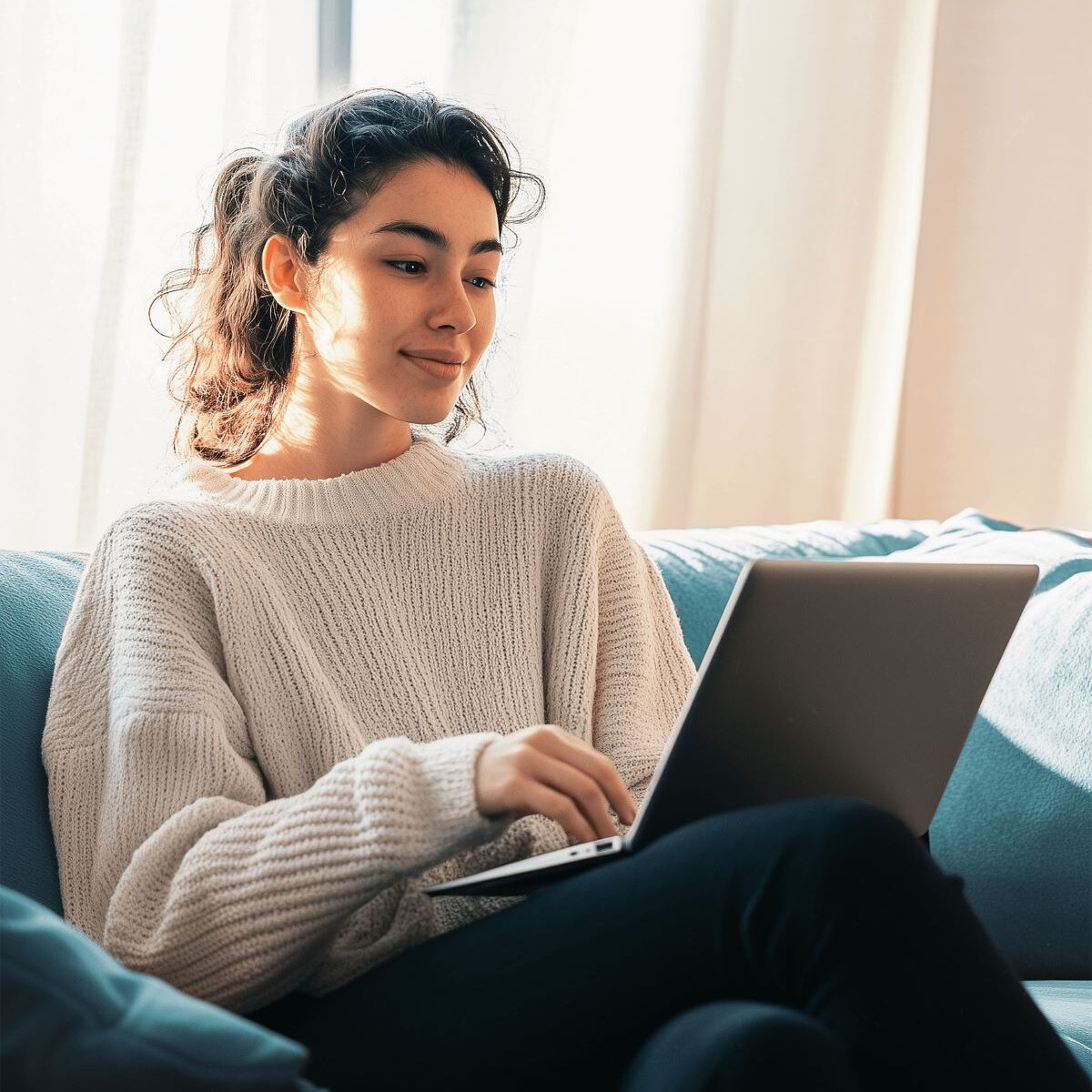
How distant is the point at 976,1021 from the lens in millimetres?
790

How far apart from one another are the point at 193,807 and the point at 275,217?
618mm

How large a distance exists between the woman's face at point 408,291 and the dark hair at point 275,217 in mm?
25

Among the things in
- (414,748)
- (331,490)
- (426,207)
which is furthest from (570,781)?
(426,207)

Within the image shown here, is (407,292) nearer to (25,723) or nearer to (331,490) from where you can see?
(331,490)

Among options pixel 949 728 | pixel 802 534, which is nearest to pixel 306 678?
pixel 949 728

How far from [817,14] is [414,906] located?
1795 mm

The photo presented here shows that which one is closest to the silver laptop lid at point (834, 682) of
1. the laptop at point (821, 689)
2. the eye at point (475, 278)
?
the laptop at point (821, 689)

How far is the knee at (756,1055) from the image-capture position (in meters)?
0.75

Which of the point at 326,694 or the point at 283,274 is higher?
the point at 283,274

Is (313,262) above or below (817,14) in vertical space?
below

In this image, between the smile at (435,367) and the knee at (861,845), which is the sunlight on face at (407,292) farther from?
the knee at (861,845)

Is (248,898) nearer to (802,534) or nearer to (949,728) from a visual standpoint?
(949,728)

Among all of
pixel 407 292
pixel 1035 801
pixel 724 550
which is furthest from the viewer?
pixel 724 550

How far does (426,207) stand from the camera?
4.29ft
